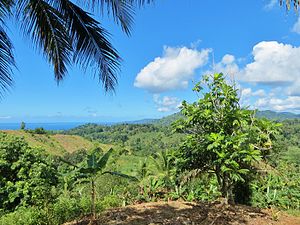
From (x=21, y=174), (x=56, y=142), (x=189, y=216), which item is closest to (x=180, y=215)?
(x=189, y=216)

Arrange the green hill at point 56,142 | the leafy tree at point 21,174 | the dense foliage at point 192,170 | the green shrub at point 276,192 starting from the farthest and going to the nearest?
the green hill at point 56,142 < the leafy tree at point 21,174 < the green shrub at point 276,192 < the dense foliage at point 192,170

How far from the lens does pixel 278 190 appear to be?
8.81m

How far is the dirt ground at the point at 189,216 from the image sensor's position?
563 cm

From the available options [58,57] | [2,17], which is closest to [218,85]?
[58,57]

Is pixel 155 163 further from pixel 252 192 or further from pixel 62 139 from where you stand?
pixel 62 139

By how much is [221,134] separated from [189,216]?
1.63 m

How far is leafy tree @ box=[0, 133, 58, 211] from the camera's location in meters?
9.72

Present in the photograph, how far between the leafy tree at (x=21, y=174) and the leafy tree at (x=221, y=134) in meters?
5.04

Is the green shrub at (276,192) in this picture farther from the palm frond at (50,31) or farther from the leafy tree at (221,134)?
the palm frond at (50,31)

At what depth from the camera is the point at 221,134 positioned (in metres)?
5.87

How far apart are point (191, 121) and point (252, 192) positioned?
11.1 ft

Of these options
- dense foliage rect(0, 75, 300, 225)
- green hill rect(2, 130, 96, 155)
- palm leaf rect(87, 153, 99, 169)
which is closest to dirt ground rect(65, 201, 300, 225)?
dense foliage rect(0, 75, 300, 225)

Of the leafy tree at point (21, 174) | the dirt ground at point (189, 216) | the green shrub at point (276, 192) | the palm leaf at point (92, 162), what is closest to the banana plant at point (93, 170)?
the palm leaf at point (92, 162)

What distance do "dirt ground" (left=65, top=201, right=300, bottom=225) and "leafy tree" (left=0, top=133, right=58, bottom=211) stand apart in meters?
4.04
